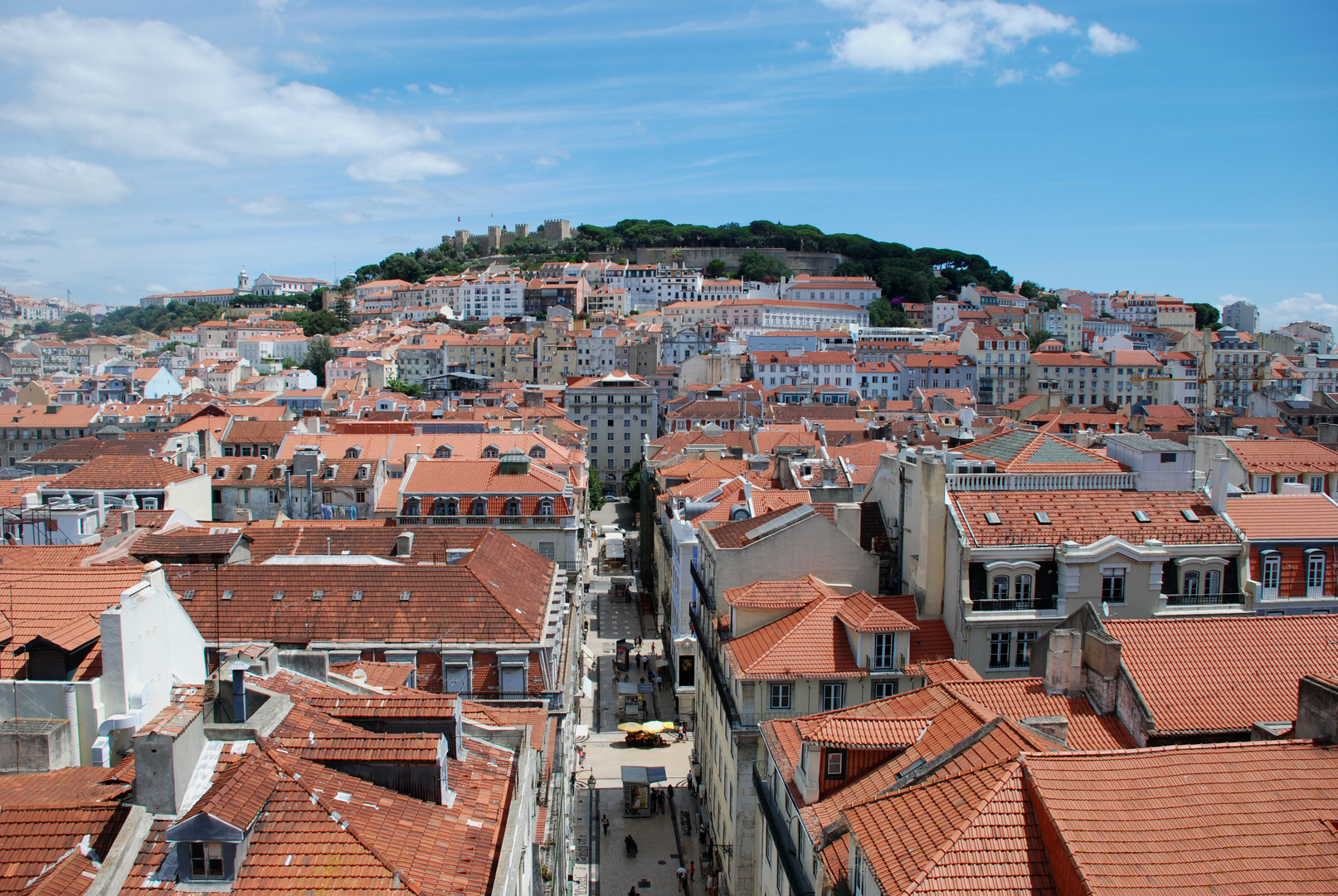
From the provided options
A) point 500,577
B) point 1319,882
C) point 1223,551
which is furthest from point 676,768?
point 1319,882

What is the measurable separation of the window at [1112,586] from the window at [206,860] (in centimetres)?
2309

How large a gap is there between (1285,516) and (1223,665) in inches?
456

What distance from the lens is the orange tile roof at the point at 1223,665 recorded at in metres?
19.2

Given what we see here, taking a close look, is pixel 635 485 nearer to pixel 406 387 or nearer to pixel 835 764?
pixel 406 387

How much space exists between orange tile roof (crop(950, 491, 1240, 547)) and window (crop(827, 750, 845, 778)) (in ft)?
34.7

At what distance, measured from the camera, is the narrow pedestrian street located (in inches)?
1158

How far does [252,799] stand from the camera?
11805 mm

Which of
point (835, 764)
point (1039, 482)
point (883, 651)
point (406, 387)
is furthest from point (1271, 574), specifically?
point (406, 387)

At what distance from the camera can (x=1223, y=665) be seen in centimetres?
2038

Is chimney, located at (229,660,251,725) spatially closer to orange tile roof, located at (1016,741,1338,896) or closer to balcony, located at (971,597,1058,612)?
orange tile roof, located at (1016,741,1338,896)

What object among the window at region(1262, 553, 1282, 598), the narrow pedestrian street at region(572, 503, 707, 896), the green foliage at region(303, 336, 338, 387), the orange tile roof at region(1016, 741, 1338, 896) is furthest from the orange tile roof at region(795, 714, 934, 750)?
the green foliage at region(303, 336, 338, 387)

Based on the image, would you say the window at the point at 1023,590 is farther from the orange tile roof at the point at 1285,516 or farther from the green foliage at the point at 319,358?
the green foliage at the point at 319,358

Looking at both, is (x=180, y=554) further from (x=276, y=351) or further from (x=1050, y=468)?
(x=276, y=351)

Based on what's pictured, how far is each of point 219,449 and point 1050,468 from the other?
54.1 metres
